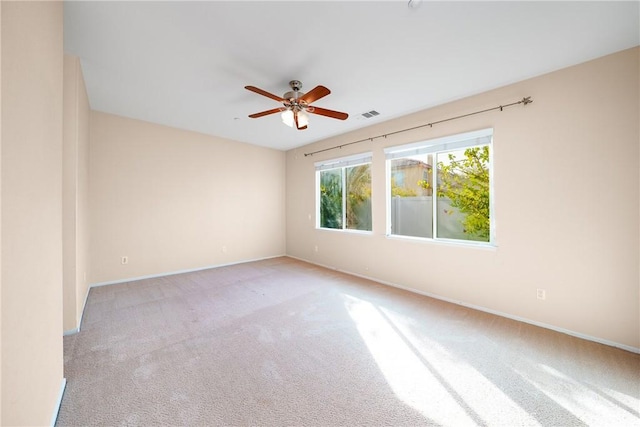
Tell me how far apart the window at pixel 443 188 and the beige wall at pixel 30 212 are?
366cm

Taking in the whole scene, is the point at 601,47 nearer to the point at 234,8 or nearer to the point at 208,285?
the point at 234,8

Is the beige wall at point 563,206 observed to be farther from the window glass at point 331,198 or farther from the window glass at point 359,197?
the window glass at point 331,198

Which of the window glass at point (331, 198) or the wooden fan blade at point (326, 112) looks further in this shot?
the window glass at point (331, 198)

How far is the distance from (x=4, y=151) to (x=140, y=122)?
3.95 m

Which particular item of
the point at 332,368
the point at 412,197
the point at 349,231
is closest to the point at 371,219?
the point at 349,231

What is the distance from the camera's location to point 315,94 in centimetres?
236

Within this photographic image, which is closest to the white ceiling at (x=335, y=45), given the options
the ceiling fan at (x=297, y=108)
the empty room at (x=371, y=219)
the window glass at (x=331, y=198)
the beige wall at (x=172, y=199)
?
the empty room at (x=371, y=219)

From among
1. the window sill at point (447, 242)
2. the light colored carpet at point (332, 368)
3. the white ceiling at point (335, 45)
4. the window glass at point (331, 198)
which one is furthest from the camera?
the window glass at point (331, 198)

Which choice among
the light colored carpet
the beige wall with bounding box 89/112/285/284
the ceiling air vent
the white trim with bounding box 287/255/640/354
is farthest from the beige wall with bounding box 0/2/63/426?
the white trim with bounding box 287/255/640/354

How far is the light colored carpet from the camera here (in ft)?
5.00

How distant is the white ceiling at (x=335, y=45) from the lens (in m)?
1.79

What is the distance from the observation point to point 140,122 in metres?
4.11

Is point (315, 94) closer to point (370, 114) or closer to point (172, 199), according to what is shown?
point (370, 114)

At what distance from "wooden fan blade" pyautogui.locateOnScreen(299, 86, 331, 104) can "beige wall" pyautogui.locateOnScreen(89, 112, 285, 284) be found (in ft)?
10.2
